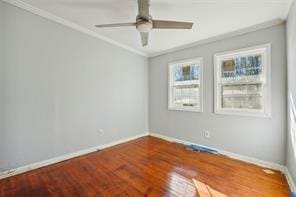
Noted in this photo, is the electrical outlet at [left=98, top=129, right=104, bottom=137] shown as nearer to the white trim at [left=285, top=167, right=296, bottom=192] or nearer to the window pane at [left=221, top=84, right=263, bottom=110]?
the window pane at [left=221, top=84, right=263, bottom=110]

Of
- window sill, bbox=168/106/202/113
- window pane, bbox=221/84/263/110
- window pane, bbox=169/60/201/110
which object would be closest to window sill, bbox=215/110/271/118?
window pane, bbox=221/84/263/110

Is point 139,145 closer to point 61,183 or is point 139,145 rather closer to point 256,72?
point 61,183

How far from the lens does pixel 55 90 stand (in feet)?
8.67

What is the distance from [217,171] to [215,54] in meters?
2.26

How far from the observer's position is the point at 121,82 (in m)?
3.81

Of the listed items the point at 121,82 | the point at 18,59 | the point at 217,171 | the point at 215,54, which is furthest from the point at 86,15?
the point at 217,171

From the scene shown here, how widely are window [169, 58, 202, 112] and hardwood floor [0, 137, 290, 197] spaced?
4.12 ft

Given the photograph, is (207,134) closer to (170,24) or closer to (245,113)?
(245,113)

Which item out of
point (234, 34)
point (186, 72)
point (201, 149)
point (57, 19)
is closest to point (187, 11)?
point (234, 34)

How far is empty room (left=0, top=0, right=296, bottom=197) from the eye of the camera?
2.04 m

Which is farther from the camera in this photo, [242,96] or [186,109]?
[186,109]

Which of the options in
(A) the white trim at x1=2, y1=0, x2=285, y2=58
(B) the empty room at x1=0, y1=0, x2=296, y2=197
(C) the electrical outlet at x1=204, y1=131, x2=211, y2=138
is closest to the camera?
(B) the empty room at x1=0, y1=0, x2=296, y2=197

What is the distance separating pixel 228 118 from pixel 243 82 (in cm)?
75

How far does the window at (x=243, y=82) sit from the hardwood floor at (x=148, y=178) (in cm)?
101
